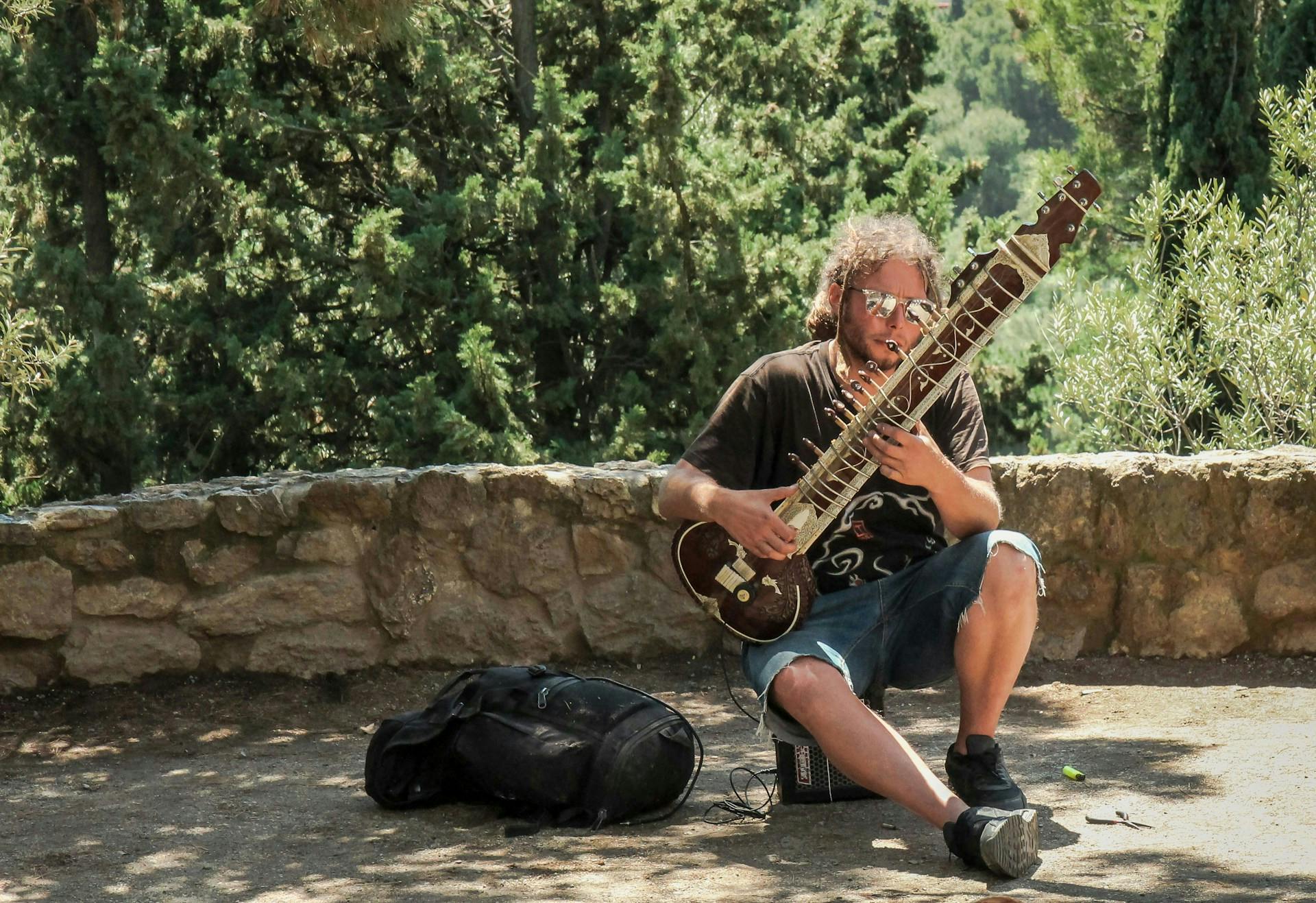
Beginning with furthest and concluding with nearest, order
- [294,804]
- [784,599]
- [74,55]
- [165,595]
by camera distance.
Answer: [74,55], [165,595], [294,804], [784,599]

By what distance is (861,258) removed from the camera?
9.55 ft

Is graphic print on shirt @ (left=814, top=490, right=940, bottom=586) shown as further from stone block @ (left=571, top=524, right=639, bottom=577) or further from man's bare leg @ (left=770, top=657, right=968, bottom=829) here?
stone block @ (left=571, top=524, right=639, bottom=577)

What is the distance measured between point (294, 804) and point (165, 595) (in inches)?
40.2

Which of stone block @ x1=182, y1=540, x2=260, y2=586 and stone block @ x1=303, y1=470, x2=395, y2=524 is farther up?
stone block @ x1=303, y1=470, x2=395, y2=524

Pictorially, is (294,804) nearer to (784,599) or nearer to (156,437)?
(784,599)

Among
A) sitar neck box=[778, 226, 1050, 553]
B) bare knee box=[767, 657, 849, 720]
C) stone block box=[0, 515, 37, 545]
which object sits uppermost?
sitar neck box=[778, 226, 1050, 553]

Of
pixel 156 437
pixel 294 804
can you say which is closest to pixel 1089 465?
pixel 294 804

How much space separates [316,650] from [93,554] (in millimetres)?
629

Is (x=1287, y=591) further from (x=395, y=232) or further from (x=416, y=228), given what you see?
(x=395, y=232)

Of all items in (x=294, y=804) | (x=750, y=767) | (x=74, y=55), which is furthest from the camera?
(x=74, y=55)

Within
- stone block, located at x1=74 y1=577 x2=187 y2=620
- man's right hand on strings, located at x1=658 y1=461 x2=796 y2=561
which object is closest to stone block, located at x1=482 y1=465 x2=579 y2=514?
stone block, located at x1=74 y1=577 x2=187 y2=620

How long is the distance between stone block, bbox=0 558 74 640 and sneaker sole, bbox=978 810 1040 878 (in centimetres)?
253

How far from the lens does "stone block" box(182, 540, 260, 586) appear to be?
3.96 metres

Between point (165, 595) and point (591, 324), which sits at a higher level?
point (591, 324)
